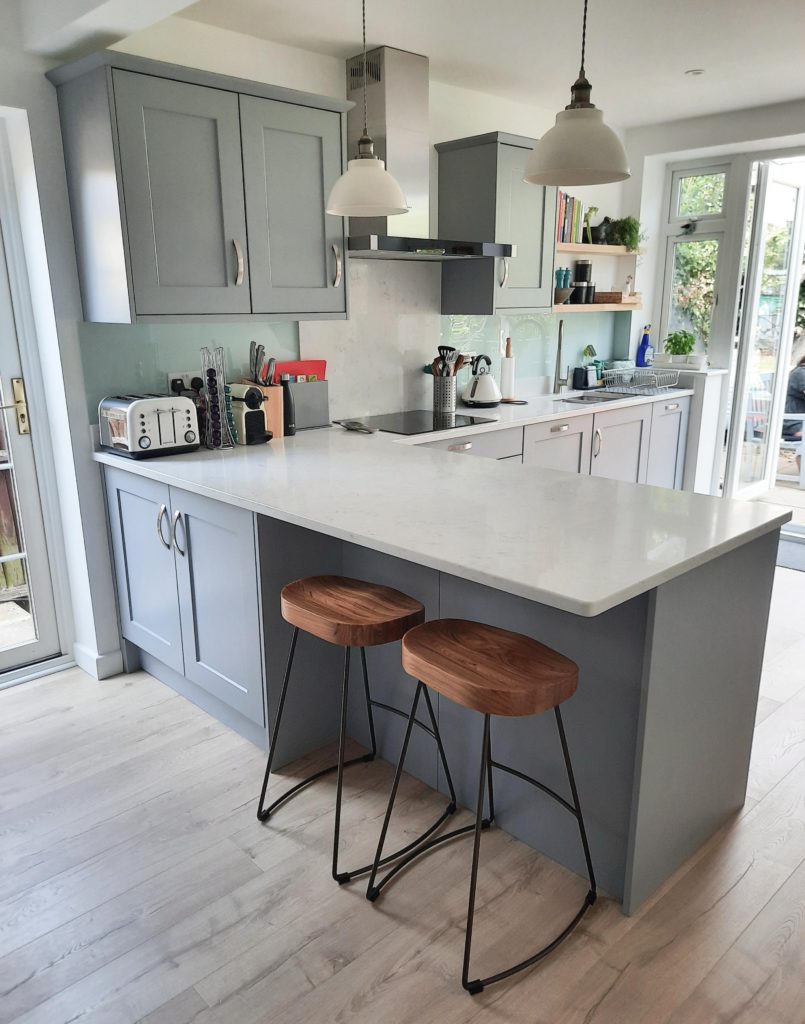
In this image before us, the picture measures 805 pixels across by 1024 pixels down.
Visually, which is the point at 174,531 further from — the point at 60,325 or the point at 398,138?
the point at 398,138

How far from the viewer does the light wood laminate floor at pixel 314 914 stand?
162 centimetres

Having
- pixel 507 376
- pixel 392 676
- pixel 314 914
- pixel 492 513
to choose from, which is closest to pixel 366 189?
pixel 492 513

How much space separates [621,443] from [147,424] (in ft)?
9.16

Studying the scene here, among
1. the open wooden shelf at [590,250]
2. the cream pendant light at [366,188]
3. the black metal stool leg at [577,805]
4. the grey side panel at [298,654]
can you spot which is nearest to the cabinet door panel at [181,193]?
the cream pendant light at [366,188]

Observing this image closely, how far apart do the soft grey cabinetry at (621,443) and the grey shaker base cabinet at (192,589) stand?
2.37 metres

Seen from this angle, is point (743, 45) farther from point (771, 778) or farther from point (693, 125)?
point (771, 778)

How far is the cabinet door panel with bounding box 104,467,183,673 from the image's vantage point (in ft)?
8.77

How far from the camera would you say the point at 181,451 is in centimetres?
280

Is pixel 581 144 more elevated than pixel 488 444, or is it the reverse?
pixel 581 144

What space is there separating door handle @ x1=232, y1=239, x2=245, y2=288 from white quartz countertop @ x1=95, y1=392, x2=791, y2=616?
63cm

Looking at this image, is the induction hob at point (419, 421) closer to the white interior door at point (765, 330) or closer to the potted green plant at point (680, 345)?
the potted green plant at point (680, 345)

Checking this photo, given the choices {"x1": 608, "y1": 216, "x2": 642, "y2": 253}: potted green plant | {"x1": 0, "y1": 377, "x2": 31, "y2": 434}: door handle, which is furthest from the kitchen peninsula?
{"x1": 608, "y1": 216, "x2": 642, "y2": 253}: potted green plant

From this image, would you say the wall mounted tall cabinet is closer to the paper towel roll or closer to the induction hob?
the induction hob

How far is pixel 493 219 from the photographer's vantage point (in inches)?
147
